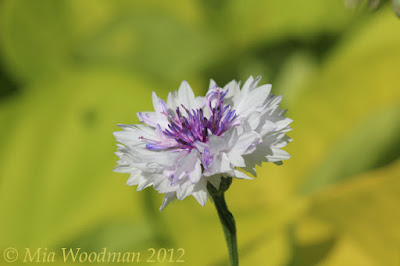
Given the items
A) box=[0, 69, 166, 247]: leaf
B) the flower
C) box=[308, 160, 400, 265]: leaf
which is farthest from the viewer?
box=[0, 69, 166, 247]: leaf

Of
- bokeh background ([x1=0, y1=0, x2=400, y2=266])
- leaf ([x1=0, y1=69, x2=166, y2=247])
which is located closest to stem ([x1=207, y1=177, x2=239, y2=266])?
bokeh background ([x1=0, y1=0, x2=400, y2=266])

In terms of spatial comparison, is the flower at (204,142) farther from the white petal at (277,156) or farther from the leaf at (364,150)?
the leaf at (364,150)

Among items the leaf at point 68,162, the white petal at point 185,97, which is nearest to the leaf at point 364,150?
the leaf at point 68,162

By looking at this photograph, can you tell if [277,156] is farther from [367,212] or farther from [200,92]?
[200,92]

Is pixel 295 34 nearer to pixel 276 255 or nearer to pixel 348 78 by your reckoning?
pixel 348 78

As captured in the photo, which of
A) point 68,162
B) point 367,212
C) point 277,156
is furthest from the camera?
point 68,162

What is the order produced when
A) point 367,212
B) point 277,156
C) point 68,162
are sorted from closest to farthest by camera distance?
point 277,156 → point 367,212 → point 68,162

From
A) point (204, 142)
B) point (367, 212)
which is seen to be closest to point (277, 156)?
point (204, 142)

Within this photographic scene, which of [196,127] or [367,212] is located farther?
[367,212]

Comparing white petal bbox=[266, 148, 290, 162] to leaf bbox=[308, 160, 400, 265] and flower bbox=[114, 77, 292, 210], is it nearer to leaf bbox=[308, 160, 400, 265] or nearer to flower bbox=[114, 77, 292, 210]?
flower bbox=[114, 77, 292, 210]

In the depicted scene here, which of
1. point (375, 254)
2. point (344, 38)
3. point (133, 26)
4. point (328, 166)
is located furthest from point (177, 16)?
point (375, 254)
